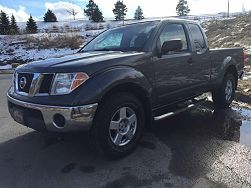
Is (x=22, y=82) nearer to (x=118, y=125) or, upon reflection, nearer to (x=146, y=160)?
(x=118, y=125)

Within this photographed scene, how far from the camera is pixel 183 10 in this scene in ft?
277

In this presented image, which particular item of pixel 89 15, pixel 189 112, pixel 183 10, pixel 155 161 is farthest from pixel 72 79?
pixel 183 10

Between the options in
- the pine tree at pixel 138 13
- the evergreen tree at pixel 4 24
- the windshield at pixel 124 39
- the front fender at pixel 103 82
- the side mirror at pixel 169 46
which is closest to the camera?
the front fender at pixel 103 82

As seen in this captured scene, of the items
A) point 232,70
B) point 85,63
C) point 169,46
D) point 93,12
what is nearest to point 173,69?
point 169,46

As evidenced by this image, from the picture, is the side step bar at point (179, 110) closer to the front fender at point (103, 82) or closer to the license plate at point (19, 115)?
the front fender at point (103, 82)

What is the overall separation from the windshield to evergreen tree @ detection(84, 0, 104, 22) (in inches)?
2611

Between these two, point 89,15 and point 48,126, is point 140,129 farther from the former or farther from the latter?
point 89,15

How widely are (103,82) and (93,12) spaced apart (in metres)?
70.0

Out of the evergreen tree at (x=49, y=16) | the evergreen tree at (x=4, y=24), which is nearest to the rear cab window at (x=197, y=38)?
the evergreen tree at (x=4, y=24)

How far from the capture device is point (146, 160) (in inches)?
180

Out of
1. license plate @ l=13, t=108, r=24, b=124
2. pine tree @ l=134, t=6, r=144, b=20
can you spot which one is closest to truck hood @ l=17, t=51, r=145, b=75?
license plate @ l=13, t=108, r=24, b=124

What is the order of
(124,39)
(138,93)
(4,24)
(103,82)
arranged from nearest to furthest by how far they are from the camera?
(103,82), (138,93), (124,39), (4,24)

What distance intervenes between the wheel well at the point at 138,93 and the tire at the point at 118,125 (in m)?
0.07

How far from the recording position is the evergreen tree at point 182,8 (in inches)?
3310
